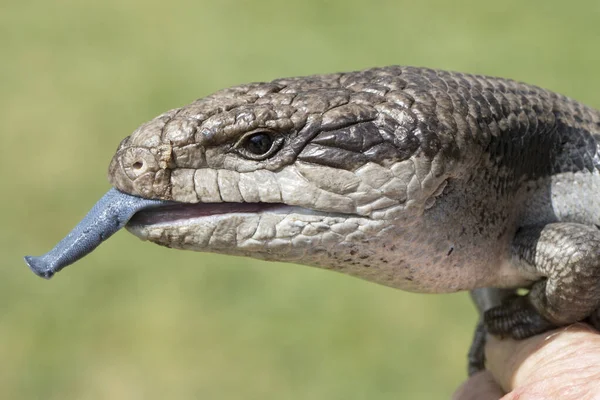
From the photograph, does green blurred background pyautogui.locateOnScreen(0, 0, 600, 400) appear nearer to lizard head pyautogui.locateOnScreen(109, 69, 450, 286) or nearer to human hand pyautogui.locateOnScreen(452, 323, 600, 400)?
Answer: human hand pyautogui.locateOnScreen(452, 323, 600, 400)

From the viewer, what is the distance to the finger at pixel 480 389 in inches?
146

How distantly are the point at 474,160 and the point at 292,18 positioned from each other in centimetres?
1381

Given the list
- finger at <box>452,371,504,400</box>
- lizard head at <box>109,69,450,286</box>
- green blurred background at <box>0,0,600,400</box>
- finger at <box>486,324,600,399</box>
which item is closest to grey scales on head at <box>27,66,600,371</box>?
lizard head at <box>109,69,450,286</box>

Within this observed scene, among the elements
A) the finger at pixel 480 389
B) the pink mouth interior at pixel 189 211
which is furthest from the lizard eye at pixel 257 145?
the finger at pixel 480 389

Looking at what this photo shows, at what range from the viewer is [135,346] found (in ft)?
29.2

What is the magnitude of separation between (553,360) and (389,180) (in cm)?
102

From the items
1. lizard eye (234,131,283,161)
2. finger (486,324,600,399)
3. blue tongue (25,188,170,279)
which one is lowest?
finger (486,324,600,399)

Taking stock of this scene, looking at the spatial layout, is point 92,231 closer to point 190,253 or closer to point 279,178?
point 279,178

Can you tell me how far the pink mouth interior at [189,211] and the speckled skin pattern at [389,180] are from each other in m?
0.01

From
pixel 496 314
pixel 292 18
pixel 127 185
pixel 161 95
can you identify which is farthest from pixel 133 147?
pixel 292 18

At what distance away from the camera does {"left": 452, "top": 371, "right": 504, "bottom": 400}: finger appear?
3.71 meters

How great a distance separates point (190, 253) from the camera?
34.5 ft

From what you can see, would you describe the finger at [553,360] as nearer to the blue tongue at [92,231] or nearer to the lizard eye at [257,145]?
the lizard eye at [257,145]

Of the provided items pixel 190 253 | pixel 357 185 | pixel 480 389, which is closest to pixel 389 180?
pixel 357 185
